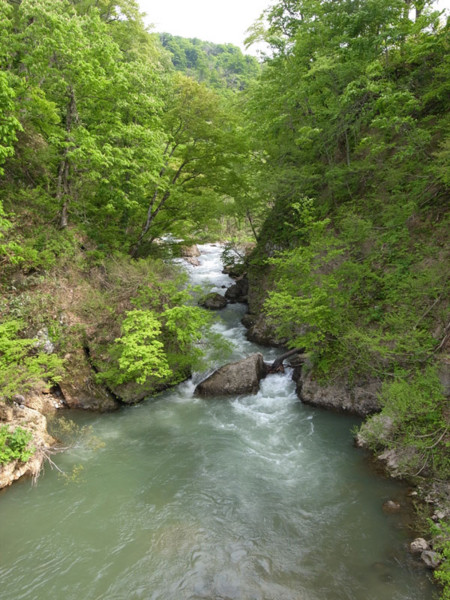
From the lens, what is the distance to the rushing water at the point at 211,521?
4840mm

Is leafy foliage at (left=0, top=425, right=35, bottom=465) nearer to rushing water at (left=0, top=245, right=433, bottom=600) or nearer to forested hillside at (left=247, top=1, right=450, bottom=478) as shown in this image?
rushing water at (left=0, top=245, right=433, bottom=600)

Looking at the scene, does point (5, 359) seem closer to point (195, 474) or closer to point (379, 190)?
point (195, 474)

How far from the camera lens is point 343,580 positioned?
191 inches

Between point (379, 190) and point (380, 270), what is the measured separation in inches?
145

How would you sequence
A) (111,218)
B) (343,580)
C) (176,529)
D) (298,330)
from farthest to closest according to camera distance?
(111,218)
(298,330)
(176,529)
(343,580)

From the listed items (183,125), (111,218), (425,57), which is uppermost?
(425,57)

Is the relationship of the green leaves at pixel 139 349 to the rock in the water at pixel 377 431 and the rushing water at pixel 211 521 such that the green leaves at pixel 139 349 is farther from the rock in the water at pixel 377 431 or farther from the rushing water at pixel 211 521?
the rock in the water at pixel 377 431

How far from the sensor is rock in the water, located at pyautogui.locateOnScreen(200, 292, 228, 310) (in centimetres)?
1662

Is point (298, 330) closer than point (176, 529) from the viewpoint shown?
No

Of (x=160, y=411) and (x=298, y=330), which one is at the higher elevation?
(x=298, y=330)

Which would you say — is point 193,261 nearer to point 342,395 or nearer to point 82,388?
point 82,388

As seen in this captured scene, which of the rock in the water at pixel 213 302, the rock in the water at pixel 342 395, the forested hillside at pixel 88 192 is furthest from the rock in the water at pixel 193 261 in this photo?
the rock in the water at pixel 342 395

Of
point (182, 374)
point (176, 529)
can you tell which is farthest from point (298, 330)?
point (176, 529)

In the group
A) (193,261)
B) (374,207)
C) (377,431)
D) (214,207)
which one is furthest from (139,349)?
(193,261)
